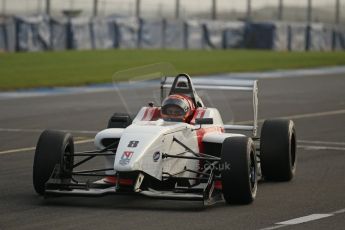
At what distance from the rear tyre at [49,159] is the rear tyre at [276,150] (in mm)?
2429

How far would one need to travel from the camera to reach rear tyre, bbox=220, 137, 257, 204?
38.3ft

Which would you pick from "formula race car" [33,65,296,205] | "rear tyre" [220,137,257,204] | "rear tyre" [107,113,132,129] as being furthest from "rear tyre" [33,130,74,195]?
"rear tyre" [220,137,257,204]

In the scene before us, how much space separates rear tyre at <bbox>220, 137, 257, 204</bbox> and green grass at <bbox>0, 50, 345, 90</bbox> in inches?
766

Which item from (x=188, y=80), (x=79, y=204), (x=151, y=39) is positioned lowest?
(x=151, y=39)

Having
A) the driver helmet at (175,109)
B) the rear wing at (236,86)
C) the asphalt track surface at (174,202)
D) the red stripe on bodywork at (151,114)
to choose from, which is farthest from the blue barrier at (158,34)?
the driver helmet at (175,109)

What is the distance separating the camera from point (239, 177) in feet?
38.3

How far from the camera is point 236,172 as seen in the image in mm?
11695

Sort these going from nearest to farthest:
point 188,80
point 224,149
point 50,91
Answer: point 224,149 → point 188,80 → point 50,91

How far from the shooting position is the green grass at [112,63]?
3491cm

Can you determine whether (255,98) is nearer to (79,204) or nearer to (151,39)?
(79,204)

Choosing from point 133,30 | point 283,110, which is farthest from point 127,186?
point 133,30

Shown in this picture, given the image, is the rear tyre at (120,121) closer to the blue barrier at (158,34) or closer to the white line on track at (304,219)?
the white line on track at (304,219)

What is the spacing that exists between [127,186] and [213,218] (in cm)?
95

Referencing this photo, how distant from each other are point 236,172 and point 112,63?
1223 inches
